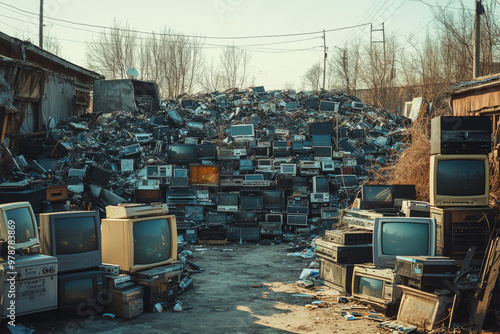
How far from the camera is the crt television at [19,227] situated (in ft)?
16.5

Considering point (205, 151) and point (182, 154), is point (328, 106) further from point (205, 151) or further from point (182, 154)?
point (182, 154)

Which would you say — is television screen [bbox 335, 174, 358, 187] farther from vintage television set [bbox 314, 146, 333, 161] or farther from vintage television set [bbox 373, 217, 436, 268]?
vintage television set [bbox 373, 217, 436, 268]

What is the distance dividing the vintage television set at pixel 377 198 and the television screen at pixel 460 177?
1.35 meters

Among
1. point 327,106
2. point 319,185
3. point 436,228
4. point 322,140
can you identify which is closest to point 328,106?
point 327,106

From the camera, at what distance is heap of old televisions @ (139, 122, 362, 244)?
489 inches

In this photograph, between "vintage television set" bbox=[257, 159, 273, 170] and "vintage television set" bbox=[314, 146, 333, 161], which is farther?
"vintage television set" bbox=[314, 146, 333, 161]

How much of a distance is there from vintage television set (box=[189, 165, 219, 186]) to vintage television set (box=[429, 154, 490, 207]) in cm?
736

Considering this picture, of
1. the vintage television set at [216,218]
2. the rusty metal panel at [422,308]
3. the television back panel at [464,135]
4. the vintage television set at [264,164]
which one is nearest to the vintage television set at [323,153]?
the vintage television set at [264,164]

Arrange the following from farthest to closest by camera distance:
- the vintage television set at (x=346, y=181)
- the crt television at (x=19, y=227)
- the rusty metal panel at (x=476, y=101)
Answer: the vintage television set at (x=346, y=181), the rusty metal panel at (x=476, y=101), the crt television at (x=19, y=227)

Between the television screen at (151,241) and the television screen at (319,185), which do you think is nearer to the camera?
the television screen at (151,241)

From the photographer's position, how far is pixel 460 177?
20.7ft

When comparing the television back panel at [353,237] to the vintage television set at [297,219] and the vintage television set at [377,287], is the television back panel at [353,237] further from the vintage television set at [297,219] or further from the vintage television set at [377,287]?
the vintage television set at [297,219]

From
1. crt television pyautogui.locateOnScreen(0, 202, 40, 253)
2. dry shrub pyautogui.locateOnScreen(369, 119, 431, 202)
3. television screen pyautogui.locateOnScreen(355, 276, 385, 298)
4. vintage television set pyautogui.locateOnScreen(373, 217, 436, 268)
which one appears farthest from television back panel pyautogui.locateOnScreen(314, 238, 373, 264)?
crt television pyautogui.locateOnScreen(0, 202, 40, 253)

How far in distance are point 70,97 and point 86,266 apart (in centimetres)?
1345
